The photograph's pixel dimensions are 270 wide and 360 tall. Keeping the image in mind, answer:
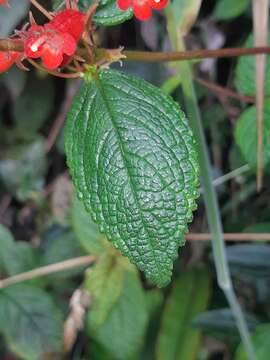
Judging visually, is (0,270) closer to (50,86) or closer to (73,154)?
(50,86)

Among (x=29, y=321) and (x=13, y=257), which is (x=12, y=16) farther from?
(x=29, y=321)

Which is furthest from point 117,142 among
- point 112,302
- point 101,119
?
point 112,302

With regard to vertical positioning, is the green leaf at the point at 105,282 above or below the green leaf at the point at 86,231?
below

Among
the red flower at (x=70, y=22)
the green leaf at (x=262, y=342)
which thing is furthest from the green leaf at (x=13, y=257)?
the red flower at (x=70, y=22)

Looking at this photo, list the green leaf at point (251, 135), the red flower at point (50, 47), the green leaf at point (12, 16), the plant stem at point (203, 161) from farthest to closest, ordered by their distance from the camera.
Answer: the green leaf at point (12, 16) → the green leaf at point (251, 135) → the plant stem at point (203, 161) → the red flower at point (50, 47)

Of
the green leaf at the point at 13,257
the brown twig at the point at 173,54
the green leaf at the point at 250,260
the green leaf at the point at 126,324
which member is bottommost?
the green leaf at the point at 126,324

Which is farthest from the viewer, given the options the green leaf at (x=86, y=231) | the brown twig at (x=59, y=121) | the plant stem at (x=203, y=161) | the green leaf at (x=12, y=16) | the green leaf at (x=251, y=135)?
the brown twig at (x=59, y=121)

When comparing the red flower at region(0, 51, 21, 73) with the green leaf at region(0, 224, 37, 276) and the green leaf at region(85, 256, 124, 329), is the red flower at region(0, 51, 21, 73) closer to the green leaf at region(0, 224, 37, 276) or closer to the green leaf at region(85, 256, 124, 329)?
the green leaf at region(85, 256, 124, 329)

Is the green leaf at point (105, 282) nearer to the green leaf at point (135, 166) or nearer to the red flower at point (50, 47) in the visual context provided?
the green leaf at point (135, 166)

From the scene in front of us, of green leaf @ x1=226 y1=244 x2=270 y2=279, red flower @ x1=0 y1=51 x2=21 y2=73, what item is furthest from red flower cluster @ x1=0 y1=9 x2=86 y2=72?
green leaf @ x1=226 y1=244 x2=270 y2=279
